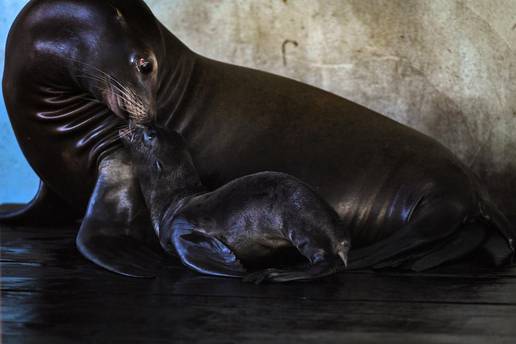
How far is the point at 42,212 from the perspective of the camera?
13.1ft

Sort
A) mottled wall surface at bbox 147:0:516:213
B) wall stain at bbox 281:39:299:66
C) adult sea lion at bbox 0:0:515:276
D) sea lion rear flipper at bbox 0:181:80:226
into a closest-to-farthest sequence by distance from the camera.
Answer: adult sea lion at bbox 0:0:515:276
sea lion rear flipper at bbox 0:181:80:226
mottled wall surface at bbox 147:0:516:213
wall stain at bbox 281:39:299:66

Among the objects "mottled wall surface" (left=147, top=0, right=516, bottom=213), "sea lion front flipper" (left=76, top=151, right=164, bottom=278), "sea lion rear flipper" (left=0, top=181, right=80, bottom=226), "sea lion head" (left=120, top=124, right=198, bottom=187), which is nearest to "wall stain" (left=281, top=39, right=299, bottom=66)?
"mottled wall surface" (left=147, top=0, right=516, bottom=213)

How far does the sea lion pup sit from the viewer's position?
2801 mm

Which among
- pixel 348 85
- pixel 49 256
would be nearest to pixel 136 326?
pixel 49 256

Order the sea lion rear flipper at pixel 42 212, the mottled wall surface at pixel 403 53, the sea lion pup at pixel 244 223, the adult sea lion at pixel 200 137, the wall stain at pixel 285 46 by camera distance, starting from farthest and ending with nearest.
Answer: the wall stain at pixel 285 46, the mottled wall surface at pixel 403 53, the sea lion rear flipper at pixel 42 212, the adult sea lion at pixel 200 137, the sea lion pup at pixel 244 223

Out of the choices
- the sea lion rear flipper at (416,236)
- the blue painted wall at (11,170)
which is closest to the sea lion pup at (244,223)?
the sea lion rear flipper at (416,236)

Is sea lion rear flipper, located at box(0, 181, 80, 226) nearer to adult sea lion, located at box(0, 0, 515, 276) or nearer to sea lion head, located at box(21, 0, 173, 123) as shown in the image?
adult sea lion, located at box(0, 0, 515, 276)

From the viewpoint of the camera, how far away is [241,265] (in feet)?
9.46

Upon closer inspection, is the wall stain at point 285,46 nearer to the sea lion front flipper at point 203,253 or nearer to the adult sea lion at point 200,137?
the adult sea lion at point 200,137

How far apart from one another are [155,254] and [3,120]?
1.81 m

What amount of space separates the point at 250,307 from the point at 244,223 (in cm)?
50

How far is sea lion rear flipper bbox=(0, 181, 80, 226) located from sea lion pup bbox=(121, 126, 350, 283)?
3.11 ft

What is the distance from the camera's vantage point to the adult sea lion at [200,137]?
130 inches

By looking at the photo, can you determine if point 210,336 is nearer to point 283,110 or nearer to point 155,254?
point 155,254
